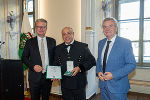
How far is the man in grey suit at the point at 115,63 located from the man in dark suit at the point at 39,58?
2.70 feet

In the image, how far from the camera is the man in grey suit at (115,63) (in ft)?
4.44

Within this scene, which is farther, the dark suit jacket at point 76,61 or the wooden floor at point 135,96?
the wooden floor at point 135,96

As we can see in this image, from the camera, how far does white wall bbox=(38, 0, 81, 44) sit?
3.37m

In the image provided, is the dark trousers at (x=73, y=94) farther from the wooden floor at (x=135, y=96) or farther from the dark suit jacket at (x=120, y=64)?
the wooden floor at (x=135, y=96)

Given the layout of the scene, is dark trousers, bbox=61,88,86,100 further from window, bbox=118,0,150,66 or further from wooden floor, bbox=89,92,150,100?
window, bbox=118,0,150,66

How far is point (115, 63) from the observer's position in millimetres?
1406

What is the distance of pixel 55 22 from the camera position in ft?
11.8

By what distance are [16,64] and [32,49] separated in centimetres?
90

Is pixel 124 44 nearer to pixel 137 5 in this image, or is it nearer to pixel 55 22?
pixel 55 22

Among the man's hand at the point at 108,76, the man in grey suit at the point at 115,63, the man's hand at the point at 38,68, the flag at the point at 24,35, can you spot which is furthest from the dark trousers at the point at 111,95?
the flag at the point at 24,35

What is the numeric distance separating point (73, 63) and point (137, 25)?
2919 mm

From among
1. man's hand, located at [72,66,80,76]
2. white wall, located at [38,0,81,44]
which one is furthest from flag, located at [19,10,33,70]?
man's hand, located at [72,66,80,76]

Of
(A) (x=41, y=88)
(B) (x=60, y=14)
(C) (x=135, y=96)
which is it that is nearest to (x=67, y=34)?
(A) (x=41, y=88)

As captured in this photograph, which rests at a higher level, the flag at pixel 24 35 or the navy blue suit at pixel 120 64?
the flag at pixel 24 35
